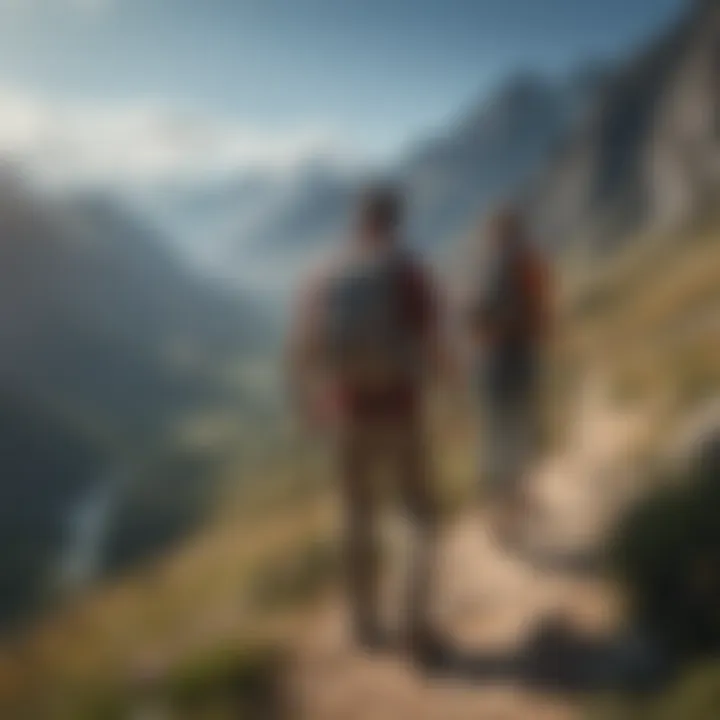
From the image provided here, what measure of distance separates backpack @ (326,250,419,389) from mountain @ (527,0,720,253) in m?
0.43

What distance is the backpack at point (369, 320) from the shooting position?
2518 millimetres

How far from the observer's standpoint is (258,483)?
2.53m

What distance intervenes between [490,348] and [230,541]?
0.82m

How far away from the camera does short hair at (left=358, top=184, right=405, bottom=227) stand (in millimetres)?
2553

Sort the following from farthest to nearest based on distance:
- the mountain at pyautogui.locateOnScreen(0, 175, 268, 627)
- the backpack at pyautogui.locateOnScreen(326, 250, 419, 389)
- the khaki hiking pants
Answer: the khaki hiking pants → the backpack at pyautogui.locateOnScreen(326, 250, 419, 389) → the mountain at pyautogui.locateOnScreen(0, 175, 268, 627)

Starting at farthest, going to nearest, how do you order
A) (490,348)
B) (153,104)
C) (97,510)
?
(490,348), (153,104), (97,510)

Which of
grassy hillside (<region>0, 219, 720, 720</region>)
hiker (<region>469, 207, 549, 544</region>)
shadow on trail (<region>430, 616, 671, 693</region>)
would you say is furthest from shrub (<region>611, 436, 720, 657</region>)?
hiker (<region>469, 207, 549, 544</region>)

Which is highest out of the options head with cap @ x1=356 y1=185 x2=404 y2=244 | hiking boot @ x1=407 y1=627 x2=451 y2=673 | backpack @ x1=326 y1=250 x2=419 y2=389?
head with cap @ x1=356 y1=185 x2=404 y2=244

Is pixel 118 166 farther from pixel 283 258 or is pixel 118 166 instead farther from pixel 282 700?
pixel 282 700

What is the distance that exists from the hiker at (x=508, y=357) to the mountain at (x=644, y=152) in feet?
0.31

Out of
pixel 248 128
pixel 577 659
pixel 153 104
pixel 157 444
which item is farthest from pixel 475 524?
pixel 153 104

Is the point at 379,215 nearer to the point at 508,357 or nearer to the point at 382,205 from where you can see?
the point at 382,205

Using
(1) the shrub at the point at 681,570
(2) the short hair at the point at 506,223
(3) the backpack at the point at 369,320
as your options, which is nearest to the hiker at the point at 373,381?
(3) the backpack at the point at 369,320

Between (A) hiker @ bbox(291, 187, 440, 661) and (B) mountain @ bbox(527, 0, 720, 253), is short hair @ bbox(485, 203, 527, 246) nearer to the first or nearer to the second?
(B) mountain @ bbox(527, 0, 720, 253)
